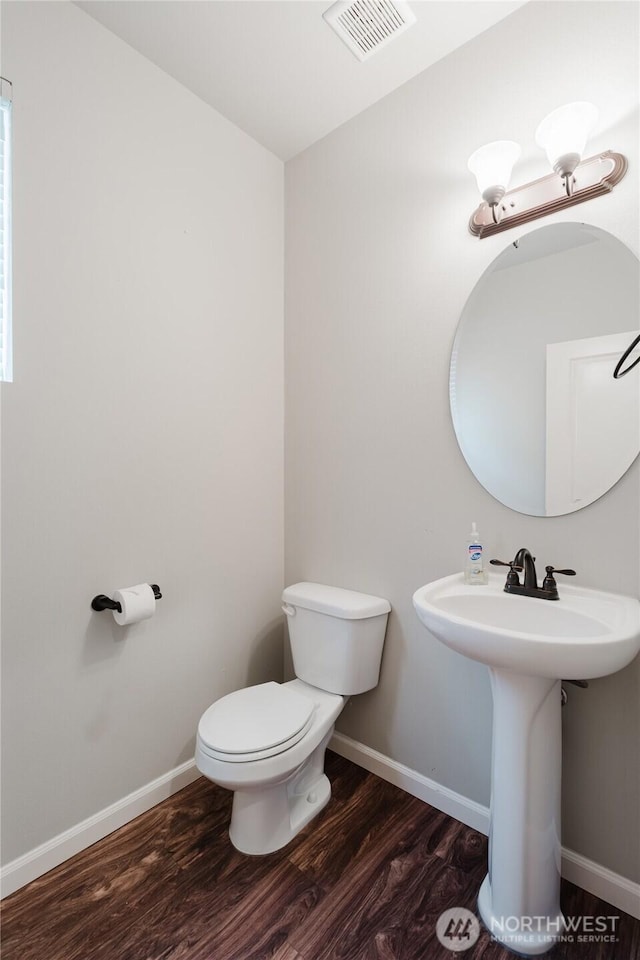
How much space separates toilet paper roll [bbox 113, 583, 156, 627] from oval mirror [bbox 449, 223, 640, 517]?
118cm

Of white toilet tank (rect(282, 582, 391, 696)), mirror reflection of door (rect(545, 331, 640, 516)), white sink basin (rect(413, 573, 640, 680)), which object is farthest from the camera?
white toilet tank (rect(282, 582, 391, 696))

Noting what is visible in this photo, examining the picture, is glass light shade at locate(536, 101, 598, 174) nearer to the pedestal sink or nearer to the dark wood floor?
the pedestal sink

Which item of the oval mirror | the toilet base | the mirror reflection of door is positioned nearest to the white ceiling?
the oval mirror

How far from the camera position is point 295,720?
1510 mm

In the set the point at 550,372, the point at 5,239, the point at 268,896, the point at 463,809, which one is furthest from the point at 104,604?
the point at 550,372

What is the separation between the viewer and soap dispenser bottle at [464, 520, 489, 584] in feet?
4.79

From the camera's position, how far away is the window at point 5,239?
133 centimetres

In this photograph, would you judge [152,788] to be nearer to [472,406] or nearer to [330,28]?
[472,406]

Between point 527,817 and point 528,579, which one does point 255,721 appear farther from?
point 528,579

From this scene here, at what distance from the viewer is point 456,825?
1.60 meters

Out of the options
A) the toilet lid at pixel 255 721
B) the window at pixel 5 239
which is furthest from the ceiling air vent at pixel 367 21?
the toilet lid at pixel 255 721

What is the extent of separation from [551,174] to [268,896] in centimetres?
227

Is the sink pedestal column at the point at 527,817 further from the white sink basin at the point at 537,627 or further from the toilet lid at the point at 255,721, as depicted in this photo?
the toilet lid at the point at 255,721

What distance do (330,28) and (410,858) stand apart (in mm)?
2706
